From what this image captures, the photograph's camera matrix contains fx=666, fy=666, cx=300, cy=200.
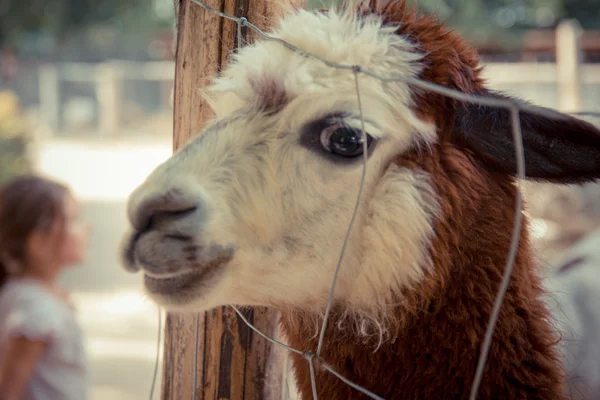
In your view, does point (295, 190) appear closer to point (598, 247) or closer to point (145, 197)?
point (145, 197)

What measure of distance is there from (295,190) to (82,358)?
1.68 metres

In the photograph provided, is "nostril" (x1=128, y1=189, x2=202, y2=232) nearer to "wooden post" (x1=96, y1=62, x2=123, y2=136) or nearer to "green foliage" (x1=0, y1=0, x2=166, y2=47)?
"wooden post" (x1=96, y1=62, x2=123, y2=136)

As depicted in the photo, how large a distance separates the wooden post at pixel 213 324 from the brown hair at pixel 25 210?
140cm

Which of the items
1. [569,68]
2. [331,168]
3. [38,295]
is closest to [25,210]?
[38,295]

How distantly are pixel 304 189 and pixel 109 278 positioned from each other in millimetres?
6726

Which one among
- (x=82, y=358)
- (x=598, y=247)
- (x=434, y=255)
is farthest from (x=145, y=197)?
(x=598, y=247)

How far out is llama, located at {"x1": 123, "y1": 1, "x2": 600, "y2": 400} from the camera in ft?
4.37

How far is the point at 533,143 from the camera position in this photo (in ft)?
4.57

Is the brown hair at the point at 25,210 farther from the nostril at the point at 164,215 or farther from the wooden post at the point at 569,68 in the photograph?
the wooden post at the point at 569,68

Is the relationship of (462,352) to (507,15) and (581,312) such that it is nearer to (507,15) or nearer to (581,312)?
(581,312)

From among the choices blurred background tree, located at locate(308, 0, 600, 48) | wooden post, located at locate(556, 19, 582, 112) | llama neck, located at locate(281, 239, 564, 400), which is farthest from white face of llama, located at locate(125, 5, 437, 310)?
blurred background tree, located at locate(308, 0, 600, 48)

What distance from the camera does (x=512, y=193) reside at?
4.74 ft

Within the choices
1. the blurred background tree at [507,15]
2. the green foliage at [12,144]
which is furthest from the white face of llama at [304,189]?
the blurred background tree at [507,15]

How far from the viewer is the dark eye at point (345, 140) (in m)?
1.33
